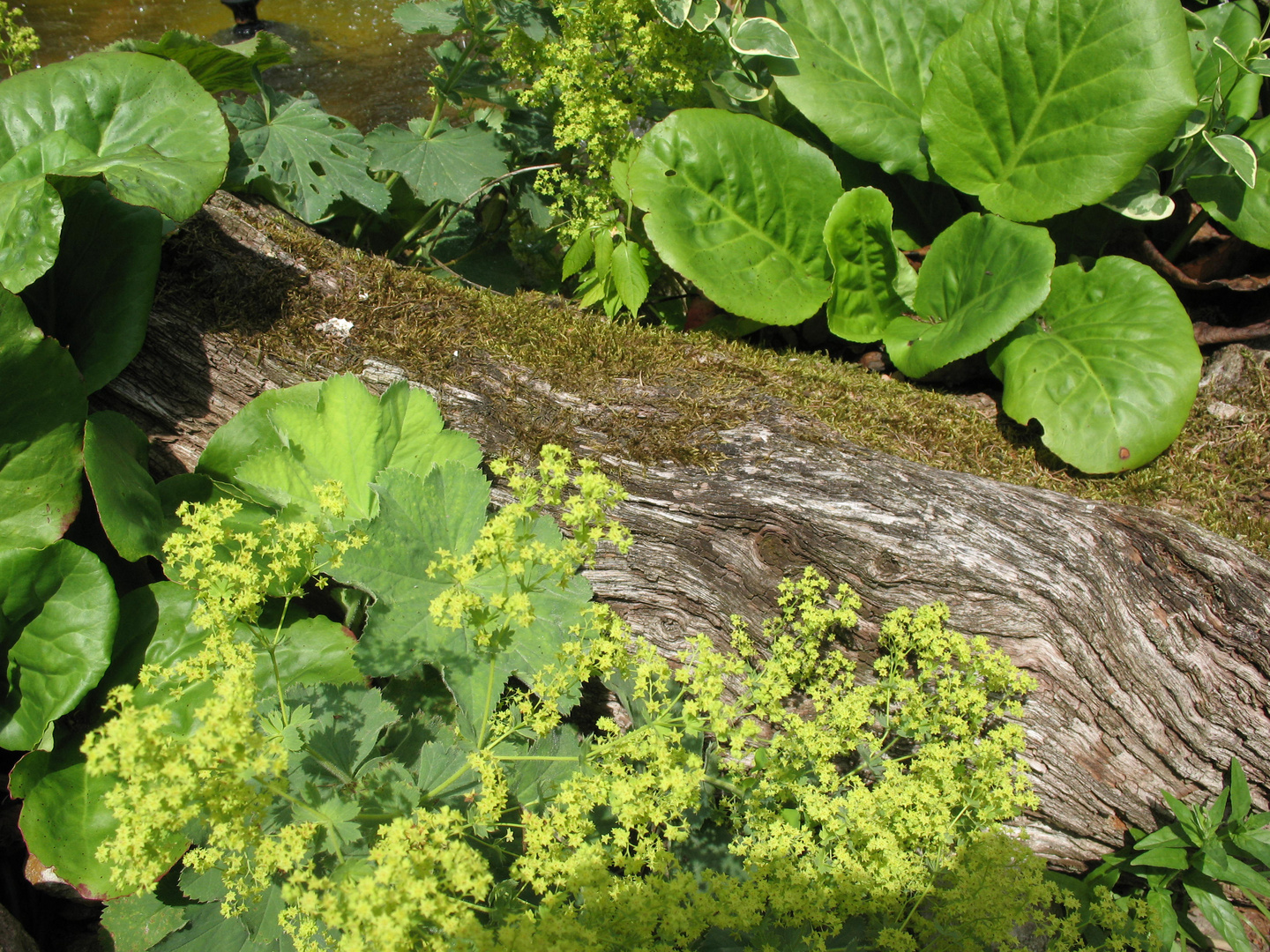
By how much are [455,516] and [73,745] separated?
4.10 ft

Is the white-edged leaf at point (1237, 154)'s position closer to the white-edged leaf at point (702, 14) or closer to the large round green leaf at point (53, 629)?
the white-edged leaf at point (702, 14)

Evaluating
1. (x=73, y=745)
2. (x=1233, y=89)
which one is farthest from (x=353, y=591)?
(x=1233, y=89)

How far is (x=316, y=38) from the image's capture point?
663 cm

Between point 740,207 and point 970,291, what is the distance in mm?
986

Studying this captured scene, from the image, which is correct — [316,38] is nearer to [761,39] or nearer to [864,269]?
[761,39]

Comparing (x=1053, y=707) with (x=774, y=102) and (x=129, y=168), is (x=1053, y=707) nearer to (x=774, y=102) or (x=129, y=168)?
(x=774, y=102)

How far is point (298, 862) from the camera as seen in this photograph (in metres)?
1.34

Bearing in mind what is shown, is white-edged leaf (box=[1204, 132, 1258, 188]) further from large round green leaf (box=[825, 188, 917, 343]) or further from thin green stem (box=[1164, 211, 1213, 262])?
large round green leaf (box=[825, 188, 917, 343])

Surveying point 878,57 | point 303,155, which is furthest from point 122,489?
point 878,57

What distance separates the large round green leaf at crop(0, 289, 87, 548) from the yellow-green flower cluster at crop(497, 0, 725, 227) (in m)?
1.86

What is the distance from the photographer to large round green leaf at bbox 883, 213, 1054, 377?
9.46ft

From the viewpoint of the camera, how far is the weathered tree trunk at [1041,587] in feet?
7.79

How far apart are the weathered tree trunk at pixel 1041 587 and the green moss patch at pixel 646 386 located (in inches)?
7.1

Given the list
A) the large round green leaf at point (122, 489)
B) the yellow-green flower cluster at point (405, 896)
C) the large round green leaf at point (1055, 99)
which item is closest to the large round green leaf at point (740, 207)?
the large round green leaf at point (1055, 99)
